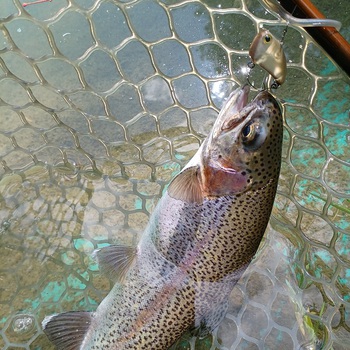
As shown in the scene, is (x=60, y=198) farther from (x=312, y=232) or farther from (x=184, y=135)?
(x=312, y=232)

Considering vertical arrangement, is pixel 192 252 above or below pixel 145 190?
above

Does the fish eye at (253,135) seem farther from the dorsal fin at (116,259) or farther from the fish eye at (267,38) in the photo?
the dorsal fin at (116,259)

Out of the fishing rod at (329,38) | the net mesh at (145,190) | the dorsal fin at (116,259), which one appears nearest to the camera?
the fishing rod at (329,38)

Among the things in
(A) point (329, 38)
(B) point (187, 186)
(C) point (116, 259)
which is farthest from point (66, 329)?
(A) point (329, 38)

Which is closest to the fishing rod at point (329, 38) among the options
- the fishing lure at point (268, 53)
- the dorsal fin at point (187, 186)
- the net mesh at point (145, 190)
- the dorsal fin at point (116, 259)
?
the fishing lure at point (268, 53)

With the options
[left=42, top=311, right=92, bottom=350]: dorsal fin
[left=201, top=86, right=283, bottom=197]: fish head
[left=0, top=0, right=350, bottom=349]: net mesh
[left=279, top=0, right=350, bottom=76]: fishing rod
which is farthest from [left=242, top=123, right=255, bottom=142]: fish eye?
[left=42, top=311, right=92, bottom=350]: dorsal fin

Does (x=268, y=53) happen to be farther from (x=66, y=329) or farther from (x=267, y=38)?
(x=66, y=329)
